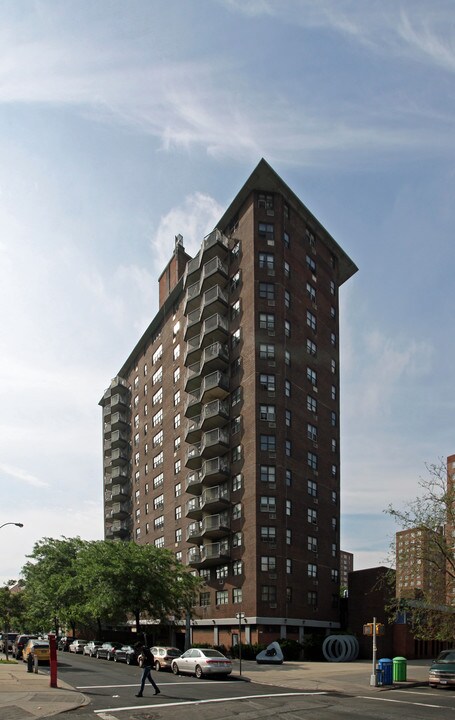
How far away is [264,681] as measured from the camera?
32.1 m

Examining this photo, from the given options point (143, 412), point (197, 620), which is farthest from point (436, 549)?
point (143, 412)

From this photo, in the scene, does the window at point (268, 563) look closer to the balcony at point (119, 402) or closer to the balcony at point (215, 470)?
the balcony at point (215, 470)

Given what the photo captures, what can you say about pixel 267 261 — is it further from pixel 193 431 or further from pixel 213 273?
pixel 193 431

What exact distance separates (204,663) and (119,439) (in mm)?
69798

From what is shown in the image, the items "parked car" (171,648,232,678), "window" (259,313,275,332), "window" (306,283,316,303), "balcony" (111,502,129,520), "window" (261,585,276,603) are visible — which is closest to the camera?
"parked car" (171,648,232,678)

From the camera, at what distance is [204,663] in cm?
3250

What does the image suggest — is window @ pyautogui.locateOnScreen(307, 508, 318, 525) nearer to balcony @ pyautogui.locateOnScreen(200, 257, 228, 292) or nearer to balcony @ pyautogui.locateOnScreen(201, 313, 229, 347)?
balcony @ pyautogui.locateOnScreen(201, 313, 229, 347)

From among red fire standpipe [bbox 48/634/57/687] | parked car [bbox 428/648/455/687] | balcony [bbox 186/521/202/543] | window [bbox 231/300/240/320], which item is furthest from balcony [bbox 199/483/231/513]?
red fire standpipe [bbox 48/634/57/687]

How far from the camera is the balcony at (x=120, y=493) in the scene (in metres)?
98.0

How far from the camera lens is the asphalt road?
1944cm

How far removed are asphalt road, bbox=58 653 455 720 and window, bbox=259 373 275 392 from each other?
98.2ft

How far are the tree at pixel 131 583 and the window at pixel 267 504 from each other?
28.5 feet

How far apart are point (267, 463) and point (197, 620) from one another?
17.4 metres

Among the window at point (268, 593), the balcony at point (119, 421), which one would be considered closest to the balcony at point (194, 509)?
the window at point (268, 593)
